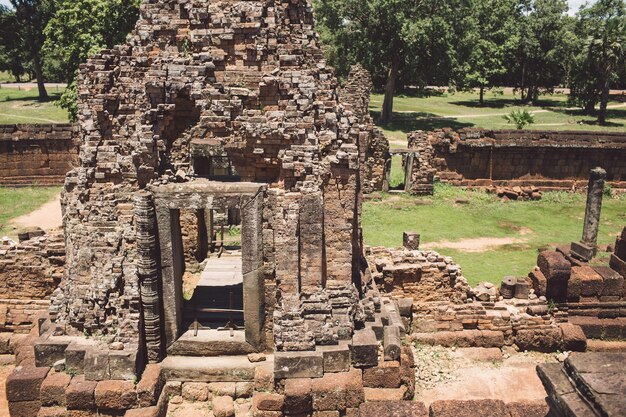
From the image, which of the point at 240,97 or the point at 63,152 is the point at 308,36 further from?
the point at 63,152

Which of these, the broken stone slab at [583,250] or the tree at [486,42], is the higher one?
the tree at [486,42]

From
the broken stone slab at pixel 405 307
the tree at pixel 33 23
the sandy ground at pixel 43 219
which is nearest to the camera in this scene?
the broken stone slab at pixel 405 307

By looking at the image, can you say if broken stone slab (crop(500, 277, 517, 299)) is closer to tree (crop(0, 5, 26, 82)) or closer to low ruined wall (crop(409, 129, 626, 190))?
low ruined wall (crop(409, 129, 626, 190))

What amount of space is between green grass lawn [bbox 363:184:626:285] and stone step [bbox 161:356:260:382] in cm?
793

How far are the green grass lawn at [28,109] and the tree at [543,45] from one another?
40.6m

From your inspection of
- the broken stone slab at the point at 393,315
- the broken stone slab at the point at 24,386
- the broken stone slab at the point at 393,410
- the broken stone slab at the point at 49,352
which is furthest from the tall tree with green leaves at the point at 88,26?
the broken stone slab at the point at 393,410

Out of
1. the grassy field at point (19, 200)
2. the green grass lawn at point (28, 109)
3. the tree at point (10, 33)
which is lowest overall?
the grassy field at point (19, 200)

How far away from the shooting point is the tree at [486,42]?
3628 centimetres

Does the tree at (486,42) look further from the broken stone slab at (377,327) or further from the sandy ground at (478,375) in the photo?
the broken stone slab at (377,327)

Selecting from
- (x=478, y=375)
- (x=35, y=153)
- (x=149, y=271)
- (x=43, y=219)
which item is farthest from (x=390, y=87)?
(x=149, y=271)

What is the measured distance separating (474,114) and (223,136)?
134ft

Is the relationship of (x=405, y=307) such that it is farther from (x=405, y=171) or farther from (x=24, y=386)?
(x=405, y=171)

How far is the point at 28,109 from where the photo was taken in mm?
40562

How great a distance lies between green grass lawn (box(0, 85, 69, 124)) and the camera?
36.7 meters
